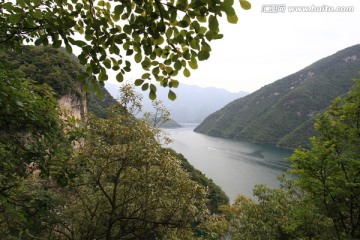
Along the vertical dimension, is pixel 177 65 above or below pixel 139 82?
above

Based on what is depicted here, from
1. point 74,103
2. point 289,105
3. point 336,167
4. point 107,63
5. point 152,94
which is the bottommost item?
point 336,167

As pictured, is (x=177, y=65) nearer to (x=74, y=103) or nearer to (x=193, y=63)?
(x=193, y=63)

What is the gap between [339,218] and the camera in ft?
31.6

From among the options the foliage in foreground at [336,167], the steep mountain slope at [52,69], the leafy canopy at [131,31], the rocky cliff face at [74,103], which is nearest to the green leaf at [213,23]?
the leafy canopy at [131,31]

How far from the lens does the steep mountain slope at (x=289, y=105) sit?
125m

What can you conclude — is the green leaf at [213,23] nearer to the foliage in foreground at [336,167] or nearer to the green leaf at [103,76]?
the green leaf at [103,76]

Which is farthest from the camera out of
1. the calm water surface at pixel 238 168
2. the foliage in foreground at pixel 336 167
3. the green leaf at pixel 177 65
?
the calm water surface at pixel 238 168

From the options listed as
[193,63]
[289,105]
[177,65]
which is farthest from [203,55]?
[289,105]

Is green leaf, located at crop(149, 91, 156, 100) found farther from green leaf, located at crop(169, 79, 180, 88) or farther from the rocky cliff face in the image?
the rocky cliff face

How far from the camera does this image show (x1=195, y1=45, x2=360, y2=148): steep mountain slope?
411ft

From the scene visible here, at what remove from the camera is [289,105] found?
146 metres

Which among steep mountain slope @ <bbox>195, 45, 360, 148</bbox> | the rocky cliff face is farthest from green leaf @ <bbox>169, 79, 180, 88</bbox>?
steep mountain slope @ <bbox>195, 45, 360, 148</bbox>

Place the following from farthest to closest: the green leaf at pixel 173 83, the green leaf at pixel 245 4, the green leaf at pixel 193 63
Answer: the green leaf at pixel 173 83, the green leaf at pixel 193 63, the green leaf at pixel 245 4

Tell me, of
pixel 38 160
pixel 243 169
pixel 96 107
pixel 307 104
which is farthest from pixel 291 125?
pixel 38 160
